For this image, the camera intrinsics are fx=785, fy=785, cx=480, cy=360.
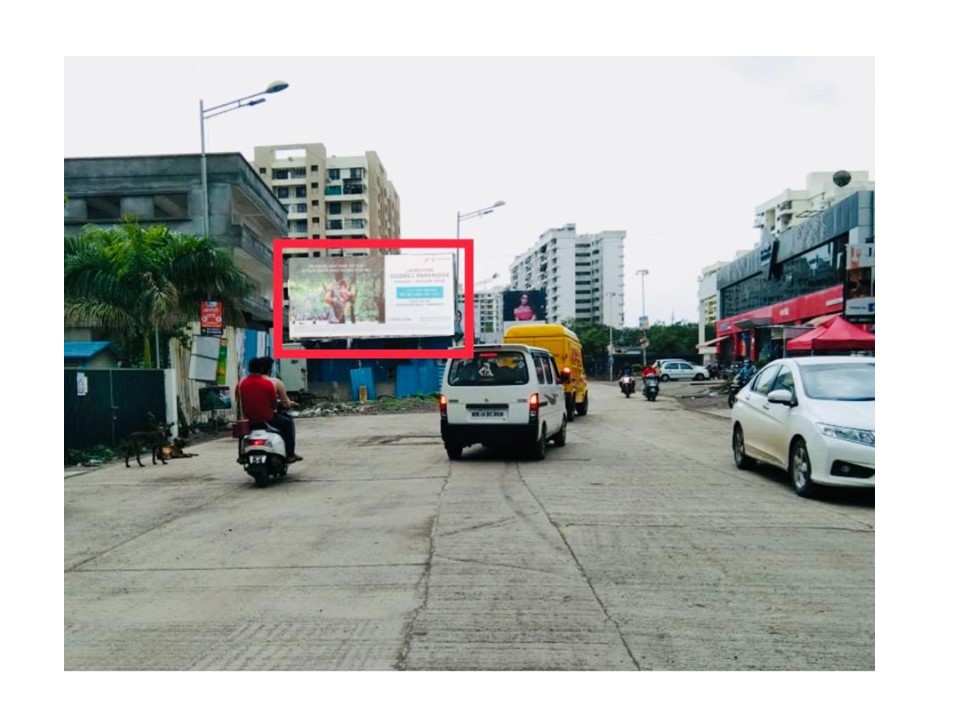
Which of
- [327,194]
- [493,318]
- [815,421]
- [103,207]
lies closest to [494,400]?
[815,421]

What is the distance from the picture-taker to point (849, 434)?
7277mm

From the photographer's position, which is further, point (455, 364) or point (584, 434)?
point (584, 434)

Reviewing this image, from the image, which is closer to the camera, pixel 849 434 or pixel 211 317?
pixel 849 434

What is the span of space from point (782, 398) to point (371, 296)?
5.35m

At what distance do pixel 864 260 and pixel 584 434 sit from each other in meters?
13.8

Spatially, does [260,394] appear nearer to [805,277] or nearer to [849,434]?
[849,434]

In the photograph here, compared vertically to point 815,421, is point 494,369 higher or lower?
higher

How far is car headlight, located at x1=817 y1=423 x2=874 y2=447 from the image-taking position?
7.18 meters

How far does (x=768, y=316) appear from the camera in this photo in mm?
40812

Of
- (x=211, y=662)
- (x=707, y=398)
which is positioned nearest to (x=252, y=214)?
(x=707, y=398)

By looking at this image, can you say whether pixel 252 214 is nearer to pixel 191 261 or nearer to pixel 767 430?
pixel 191 261

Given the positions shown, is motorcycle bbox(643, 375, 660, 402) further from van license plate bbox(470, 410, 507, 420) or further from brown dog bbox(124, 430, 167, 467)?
brown dog bbox(124, 430, 167, 467)

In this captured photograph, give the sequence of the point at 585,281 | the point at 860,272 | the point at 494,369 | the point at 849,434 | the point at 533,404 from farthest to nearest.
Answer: the point at 585,281 → the point at 860,272 → the point at 494,369 → the point at 533,404 → the point at 849,434

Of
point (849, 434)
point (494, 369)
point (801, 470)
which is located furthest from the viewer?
point (494, 369)
